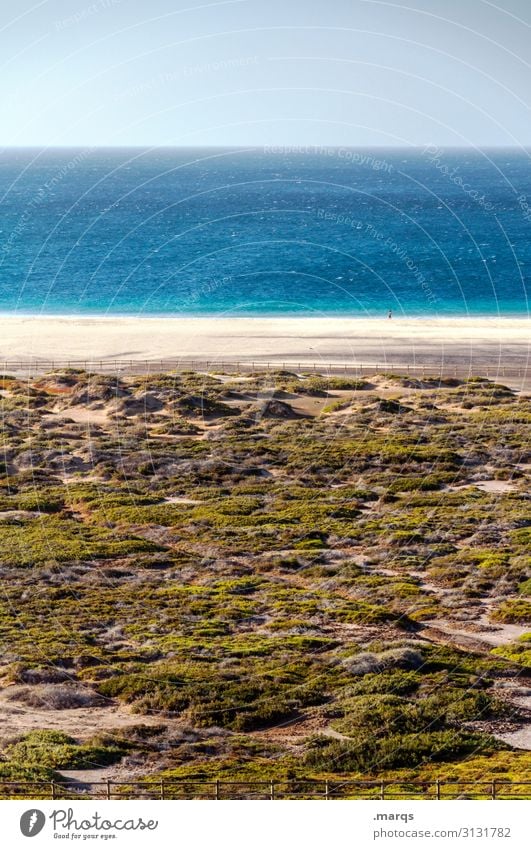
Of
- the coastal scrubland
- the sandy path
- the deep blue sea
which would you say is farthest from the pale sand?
the sandy path

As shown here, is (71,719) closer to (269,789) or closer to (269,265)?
(269,789)

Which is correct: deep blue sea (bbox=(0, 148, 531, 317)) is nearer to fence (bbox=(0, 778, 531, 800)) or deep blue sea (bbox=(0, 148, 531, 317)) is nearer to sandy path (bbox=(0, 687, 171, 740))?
sandy path (bbox=(0, 687, 171, 740))

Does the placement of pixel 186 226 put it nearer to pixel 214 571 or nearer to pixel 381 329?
pixel 381 329

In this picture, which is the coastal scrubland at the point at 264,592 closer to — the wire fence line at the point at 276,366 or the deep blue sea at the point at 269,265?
the wire fence line at the point at 276,366

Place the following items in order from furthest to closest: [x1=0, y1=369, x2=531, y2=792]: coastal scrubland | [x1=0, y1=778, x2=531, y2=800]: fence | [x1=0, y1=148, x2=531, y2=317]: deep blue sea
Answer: [x1=0, y1=148, x2=531, y2=317]: deep blue sea
[x1=0, y1=369, x2=531, y2=792]: coastal scrubland
[x1=0, y1=778, x2=531, y2=800]: fence

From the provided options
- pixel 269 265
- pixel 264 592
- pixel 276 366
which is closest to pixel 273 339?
pixel 276 366

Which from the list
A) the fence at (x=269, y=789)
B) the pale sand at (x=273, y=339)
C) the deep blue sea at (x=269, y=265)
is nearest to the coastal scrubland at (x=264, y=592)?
the fence at (x=269, y=789)

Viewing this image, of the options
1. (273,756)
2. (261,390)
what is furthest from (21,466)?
(273,756)
